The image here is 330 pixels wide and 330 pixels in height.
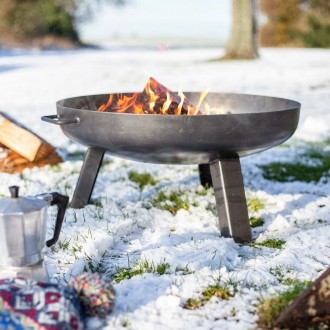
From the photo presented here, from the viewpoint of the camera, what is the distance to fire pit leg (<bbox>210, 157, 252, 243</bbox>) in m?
3.41

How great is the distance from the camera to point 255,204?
13.7 ft

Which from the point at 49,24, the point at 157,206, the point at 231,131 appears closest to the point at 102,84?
the point at 157,206

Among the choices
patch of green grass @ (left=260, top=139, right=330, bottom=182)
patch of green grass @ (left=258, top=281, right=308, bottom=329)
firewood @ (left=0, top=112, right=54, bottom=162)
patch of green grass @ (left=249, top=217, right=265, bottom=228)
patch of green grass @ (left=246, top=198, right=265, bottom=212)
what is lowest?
patch of green grass @ (left=260, top=139, right=330, bottom=182)

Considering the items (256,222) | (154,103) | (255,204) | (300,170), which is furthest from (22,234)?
(300,170)

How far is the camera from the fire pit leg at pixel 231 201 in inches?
134

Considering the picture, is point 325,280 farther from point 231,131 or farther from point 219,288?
point 231,131

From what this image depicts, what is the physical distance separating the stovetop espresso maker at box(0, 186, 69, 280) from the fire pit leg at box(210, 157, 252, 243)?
1234mm

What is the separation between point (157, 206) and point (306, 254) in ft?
4.09

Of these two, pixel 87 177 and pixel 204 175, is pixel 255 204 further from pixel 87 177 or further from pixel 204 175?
pixel 87 177

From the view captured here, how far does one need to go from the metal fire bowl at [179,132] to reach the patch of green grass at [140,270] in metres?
0.73

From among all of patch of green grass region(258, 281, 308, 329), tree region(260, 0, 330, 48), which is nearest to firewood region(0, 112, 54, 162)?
patch of green grass region(258, 281, 308, 329)

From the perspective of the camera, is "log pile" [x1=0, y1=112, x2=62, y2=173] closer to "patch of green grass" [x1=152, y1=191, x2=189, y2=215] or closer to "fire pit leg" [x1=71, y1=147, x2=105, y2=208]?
"fire pit leg" [x1=71, y1=147, x2=105, y2=208]

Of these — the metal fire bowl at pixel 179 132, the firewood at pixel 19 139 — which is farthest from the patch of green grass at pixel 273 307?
the firewood at pixel 19 139

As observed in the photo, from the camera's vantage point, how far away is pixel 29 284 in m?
2.24
